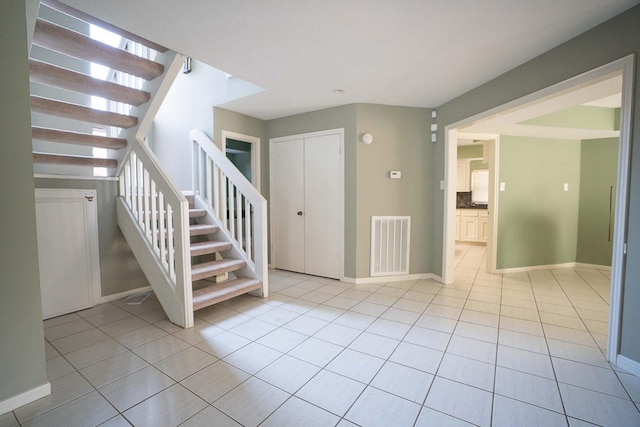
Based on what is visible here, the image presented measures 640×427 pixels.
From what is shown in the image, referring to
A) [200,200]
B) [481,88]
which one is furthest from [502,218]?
[200,200]

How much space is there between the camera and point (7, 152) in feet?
4.83

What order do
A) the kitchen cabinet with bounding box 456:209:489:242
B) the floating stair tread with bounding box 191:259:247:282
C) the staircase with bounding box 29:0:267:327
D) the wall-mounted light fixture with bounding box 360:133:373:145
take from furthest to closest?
the kitchen cabinet with bounding box 456:209:489:242, the wall-mounted light fixture with bounding box 360:133:373:145, the floating stair tread with bounding box 191:259:247:282, the staircase with bounding box 29:0:267:327

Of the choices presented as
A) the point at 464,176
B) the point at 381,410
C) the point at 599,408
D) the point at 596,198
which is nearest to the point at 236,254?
the point at 381,410

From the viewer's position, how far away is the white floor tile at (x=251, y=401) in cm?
146

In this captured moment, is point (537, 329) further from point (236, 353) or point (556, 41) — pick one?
point (236, 353)

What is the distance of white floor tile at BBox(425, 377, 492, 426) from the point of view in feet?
4.77

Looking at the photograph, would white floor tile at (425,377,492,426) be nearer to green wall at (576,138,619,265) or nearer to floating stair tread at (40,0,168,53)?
floating stair tread at (40,0,168,53)

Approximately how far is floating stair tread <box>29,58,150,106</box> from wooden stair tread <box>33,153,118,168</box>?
757 mm

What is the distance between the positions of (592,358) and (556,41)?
2.38 metres

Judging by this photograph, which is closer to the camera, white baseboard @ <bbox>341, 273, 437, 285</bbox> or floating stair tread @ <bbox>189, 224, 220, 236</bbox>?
floating stair tread @ <bbox>189, 224, 220, 236</bbox>

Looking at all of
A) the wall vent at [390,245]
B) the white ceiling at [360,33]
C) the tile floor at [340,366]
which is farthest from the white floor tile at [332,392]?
the white ceiling at [360,33]

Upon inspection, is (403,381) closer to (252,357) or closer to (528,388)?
(528,388)

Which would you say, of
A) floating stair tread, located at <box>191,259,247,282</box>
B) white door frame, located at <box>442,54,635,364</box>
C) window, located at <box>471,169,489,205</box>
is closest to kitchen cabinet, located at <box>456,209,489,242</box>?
window, located at <box>471,169,489,205</box>

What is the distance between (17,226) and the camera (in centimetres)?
151
